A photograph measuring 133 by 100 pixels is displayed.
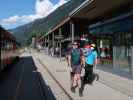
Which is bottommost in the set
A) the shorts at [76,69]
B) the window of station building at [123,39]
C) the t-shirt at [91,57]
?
the shorts at [76,69]

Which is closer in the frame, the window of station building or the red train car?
the window of station building

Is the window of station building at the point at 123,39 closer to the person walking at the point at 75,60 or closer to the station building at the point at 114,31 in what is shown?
the station building at the point at 114,31

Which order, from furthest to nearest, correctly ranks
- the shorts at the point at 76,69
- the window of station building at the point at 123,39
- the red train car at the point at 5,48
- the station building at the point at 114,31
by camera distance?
the red train car at the point at 5,48
the station building at the point at 114,31
the window of station building at the point at 123,39
the shorts at the point at 76,69

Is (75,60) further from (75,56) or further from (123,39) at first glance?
(123,39)

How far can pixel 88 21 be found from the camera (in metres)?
34.6

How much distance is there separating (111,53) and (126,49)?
11.9 ft

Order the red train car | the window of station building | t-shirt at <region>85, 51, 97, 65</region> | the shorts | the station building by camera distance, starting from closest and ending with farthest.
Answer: the shorts < t-shirt at <region>85, 51, 97, 65</region> < the window of station building < the station building < the red train car

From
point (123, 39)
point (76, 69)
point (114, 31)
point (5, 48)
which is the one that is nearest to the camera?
point (76, 69)

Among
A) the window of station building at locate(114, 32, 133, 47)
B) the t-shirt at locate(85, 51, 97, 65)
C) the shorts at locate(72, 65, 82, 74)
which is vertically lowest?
the shorts at locate(72, 65, 82, 74)

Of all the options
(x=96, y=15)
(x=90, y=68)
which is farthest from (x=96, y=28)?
(x=90, y=68)

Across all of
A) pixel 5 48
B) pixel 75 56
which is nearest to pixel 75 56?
pixel 75 56

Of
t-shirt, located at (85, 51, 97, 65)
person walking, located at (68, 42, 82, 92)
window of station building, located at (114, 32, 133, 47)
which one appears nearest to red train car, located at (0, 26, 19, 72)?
t-shirt, located at (85, 51, 97, 65)

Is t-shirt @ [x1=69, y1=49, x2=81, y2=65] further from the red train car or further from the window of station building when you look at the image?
the red train car

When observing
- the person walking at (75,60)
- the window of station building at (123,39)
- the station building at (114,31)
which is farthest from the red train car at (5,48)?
the person walking at (75,60)
